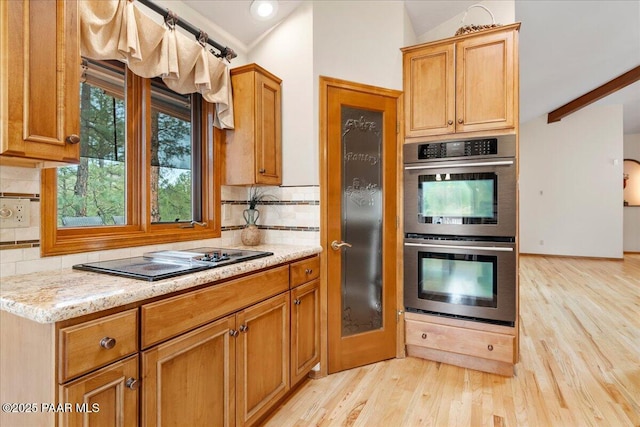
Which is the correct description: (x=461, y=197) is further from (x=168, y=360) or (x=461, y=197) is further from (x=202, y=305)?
(x=168, y=360)

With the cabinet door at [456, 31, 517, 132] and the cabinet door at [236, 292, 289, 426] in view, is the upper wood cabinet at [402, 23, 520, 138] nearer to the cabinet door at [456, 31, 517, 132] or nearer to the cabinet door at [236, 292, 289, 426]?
the cabinet door at [456, 31, 517, 132]

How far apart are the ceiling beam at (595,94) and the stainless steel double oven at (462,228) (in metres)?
5.06

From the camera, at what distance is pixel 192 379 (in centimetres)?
137

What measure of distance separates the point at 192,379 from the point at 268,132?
1.60 m

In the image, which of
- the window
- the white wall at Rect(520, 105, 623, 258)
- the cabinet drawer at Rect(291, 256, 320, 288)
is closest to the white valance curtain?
the window

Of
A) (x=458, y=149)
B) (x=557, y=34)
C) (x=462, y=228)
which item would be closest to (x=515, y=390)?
(x=462, y=228)

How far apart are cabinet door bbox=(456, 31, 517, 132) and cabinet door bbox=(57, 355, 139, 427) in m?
2.49

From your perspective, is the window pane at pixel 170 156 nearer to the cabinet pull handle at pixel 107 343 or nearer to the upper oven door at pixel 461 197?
the cabinet pull handle at pixel 107 343

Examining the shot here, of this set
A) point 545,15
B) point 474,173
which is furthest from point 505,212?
point 545,15

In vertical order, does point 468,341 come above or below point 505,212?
below

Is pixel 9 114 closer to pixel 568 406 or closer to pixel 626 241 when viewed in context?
pixel 568 406

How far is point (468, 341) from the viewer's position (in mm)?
2479

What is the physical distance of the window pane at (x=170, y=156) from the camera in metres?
2.05

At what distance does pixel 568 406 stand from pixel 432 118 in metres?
2.11
